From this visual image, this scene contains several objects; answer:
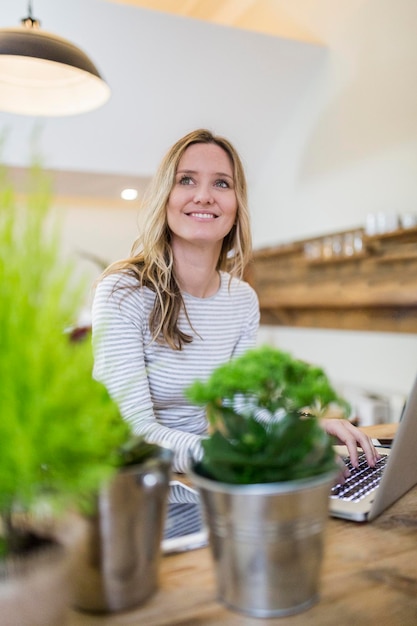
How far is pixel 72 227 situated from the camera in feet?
19.3

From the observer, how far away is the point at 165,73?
3846mm

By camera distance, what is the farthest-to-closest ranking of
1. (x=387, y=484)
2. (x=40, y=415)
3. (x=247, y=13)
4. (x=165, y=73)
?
(x=247, y=13) → (x=165, y=73) → (x=387, y=484) → (x=40, y=415)

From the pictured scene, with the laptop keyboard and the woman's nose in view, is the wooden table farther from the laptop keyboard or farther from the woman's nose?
the woman's nose

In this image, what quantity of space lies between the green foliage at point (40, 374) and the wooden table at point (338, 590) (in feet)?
0.63

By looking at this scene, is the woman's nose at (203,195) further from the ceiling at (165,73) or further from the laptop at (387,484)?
the ceiling at (165,73)

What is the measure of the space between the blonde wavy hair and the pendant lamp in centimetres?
63

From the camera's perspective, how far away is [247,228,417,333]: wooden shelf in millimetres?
3281

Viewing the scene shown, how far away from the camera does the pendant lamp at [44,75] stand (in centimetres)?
186

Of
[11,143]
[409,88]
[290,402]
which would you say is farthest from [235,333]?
[11,143]

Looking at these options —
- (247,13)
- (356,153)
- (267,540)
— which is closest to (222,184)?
(267,540)

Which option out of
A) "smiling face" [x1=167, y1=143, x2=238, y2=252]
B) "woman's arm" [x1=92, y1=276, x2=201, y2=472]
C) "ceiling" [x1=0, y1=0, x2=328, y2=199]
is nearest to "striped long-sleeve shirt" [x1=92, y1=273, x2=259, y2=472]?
"woman's arm" [x1=92, y1=276, x2=201, y2=472]

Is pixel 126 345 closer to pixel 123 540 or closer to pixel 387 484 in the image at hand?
pixel 387 484

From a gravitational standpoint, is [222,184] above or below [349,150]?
below

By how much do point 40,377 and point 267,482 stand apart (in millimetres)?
250
